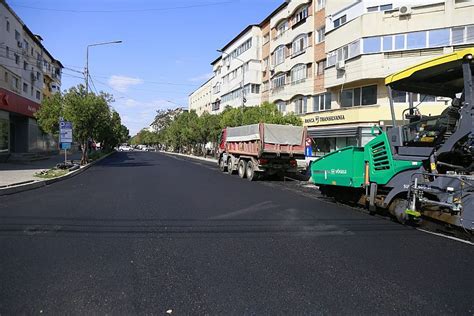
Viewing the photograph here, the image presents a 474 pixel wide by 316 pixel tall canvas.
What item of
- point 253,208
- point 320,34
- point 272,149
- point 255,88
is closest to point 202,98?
point 255,88

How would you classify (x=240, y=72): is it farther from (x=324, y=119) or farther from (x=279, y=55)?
(x=324, y=119)

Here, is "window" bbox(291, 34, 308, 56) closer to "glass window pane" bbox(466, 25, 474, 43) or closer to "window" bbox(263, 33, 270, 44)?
"window" bbox(263, 33, 270, 44)

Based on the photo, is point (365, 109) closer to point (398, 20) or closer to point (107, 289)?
point (398, 20)

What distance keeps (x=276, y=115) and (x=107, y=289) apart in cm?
2537

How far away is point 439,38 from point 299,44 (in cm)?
1493

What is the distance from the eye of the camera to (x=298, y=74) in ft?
126

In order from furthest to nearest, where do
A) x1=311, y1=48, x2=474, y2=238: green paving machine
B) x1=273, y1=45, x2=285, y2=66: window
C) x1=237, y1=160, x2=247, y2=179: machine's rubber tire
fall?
x1=273, y1=45, x2=285, y2=66: window, x1=237, y1=160, x2=247, y2=179: machine's rubber tire, x1=311, y1=48, x2=474, y2=238: green paving machine

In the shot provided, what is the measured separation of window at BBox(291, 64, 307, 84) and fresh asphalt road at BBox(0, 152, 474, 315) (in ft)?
96.9

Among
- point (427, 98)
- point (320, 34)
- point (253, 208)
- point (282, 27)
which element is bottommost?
point (253, 208)

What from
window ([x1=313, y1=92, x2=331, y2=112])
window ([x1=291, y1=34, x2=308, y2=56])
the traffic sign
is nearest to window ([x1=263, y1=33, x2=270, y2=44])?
window ([x1=291, y1=34, x2=308, y2=56])

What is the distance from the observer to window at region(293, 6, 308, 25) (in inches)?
1482

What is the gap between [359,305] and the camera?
409cm

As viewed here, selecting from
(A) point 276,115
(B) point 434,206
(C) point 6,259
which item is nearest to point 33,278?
(C) point 6,259

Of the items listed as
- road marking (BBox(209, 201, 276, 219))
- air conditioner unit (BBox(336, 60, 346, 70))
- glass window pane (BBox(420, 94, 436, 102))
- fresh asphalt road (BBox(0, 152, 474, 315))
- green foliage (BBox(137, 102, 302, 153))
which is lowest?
road marking (BBox(209, 201, 276, 219))
